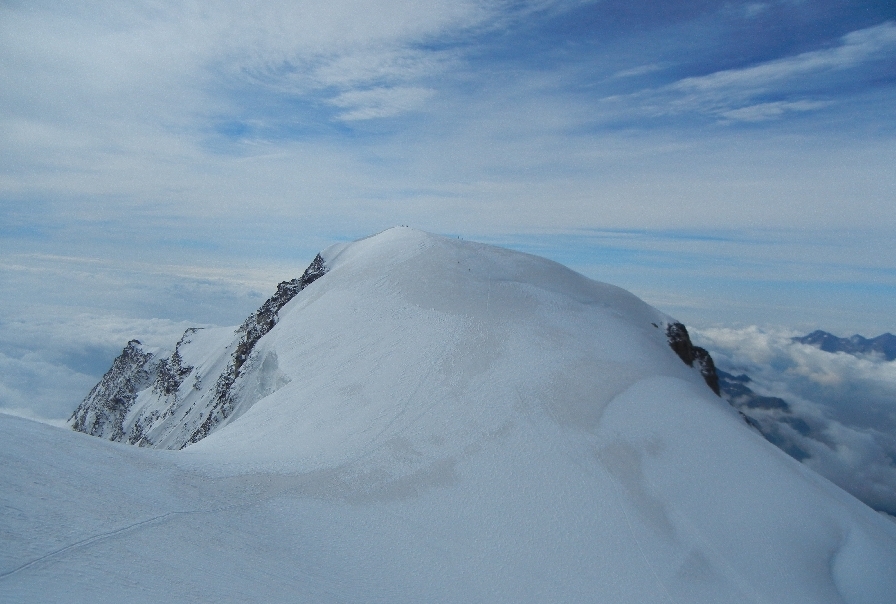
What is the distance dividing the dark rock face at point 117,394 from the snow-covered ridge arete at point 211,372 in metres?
0.13

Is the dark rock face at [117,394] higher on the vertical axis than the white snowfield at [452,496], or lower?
lower

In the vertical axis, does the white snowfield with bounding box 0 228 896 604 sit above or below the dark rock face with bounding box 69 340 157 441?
above

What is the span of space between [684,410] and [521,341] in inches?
296

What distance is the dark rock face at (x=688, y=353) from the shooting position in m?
31.2

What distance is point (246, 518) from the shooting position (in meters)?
11.9

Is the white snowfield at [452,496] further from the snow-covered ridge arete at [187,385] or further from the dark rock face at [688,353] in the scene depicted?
the snow-covered ridge arete at [187,385]

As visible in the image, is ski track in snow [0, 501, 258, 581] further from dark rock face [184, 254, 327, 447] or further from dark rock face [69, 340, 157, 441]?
dark rock face [69, 340, 157, 441]

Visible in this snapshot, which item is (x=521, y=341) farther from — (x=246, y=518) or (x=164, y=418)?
(x=164, y=418)

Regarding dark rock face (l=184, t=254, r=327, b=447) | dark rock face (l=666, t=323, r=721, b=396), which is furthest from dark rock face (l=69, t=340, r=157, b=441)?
dark rock face (l=666, t=323, r=721, b=396)

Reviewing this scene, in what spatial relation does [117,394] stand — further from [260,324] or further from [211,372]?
[260,324]

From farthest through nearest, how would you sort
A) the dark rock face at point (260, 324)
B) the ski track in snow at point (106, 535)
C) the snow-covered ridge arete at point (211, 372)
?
the dark rock face at point (260, 324), the snow-covered ridge arete at point (211, 372), the ski track in snow at point (106, 535)

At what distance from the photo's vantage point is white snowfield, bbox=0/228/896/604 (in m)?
9.37

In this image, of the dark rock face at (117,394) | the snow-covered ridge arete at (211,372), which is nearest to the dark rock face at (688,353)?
the snow-covered ridge arete at (211,372)

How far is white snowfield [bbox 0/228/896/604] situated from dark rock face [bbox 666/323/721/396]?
7.61 metres
